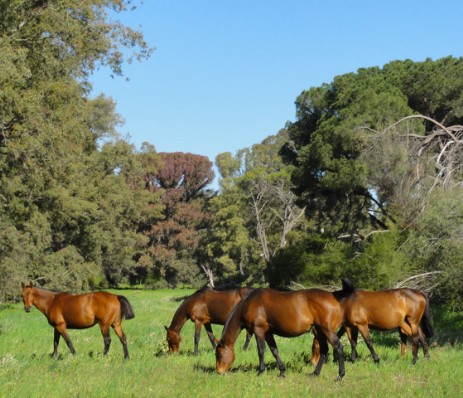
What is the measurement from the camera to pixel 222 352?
9750mm

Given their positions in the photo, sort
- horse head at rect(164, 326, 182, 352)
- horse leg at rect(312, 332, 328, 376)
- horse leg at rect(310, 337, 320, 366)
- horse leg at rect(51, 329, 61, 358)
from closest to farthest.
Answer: horse leg at rect(312, 332, 328, 376), horse leg at rect(310, 337, 320, 366), horse leg at rect(51, 329, 61, 358), horse head at rect(164, 326, 182, 352)

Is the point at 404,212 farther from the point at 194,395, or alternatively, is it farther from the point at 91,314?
the point at 194,395

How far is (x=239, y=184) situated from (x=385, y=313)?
144 feet

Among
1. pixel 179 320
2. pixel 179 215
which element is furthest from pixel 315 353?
pixel 179 215

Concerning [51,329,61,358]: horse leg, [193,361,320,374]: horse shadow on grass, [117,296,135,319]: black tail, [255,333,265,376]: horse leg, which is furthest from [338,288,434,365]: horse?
[51,329,61,358]: horse leg

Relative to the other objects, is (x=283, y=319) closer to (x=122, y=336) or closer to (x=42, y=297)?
(x=122, y=336)

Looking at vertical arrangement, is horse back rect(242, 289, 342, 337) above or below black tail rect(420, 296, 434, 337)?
above

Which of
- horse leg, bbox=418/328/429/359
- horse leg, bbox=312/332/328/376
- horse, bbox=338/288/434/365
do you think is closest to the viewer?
horse leg, bbox=312/332/328/376

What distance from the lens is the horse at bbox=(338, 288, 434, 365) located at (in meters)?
11.7

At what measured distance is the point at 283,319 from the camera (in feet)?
32.2

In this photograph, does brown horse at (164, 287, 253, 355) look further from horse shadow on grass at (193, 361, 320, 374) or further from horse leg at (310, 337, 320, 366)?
horse leg at (310, 337, 320, 366)

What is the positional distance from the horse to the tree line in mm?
2632

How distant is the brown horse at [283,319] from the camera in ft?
32.0

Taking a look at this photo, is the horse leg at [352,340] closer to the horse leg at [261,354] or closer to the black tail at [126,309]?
the horse leg at [261,354]
